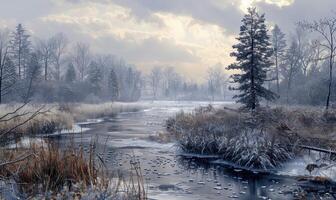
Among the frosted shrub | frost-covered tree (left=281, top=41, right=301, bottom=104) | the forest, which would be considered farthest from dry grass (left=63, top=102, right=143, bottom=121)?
frost-covered tree (left=281, top=41, right=301, bottom=104)

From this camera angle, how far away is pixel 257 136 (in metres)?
17.0

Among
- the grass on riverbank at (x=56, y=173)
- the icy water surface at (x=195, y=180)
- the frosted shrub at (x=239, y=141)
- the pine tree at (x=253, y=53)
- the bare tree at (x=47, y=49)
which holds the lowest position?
the icy water surface at (x=195, y=180)

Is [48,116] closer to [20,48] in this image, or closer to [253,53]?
[253,53]

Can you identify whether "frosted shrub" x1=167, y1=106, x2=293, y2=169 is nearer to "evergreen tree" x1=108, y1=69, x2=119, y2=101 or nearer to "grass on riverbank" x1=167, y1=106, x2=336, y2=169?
"grass on riverbank" x1=167, y1=106, x2=336, y2=169

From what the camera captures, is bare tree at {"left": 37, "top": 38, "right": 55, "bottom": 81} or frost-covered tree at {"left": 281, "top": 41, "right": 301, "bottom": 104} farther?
bare tree at {"left": 37, "top": 38, "right": 55, "bottom": 81}

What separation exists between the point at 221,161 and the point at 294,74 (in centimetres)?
4491

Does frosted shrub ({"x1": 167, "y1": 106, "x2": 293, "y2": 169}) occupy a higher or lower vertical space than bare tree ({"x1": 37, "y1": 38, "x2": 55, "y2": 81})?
lower

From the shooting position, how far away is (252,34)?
25250 mm

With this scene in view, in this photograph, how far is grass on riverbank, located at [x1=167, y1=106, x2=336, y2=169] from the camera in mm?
16125

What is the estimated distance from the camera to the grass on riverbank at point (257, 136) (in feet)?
52.9

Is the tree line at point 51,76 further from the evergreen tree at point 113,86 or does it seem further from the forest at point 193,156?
the forest at point 193,156

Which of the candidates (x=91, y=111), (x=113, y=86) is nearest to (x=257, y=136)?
(x=91, y=111)

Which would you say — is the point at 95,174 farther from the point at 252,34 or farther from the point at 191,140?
the point at 252,34

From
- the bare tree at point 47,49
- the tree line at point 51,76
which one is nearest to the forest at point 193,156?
the tree line at point 51,76
